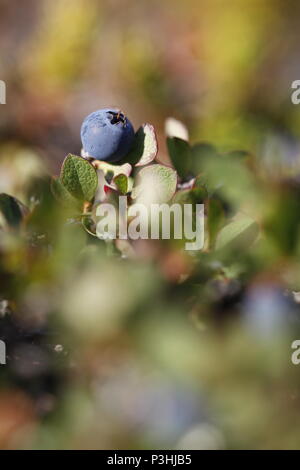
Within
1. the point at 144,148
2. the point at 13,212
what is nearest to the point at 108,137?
the point at 144,148

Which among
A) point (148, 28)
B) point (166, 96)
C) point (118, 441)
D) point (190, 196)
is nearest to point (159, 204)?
point (190, 196)

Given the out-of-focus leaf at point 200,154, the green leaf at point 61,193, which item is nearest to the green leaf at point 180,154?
the out-of-focus leaf at point 200,154

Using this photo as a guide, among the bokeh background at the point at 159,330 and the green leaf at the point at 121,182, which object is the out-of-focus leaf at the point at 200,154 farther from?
the green leaf at the point at 121,182

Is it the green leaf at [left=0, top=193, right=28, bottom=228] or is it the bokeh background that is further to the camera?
the green leaf at [left=0, top=193, right=28, bottom=228]

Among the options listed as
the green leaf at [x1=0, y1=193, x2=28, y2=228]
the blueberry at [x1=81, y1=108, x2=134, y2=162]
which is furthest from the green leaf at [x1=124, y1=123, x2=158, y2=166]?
the green leaf at [x1=0, y1=193, x2=28, y2=228]

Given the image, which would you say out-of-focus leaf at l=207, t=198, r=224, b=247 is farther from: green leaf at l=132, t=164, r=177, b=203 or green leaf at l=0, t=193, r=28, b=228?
green leaf at l=0, t=193, r=28, b=228

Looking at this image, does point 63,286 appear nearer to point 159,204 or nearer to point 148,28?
point 159,204
